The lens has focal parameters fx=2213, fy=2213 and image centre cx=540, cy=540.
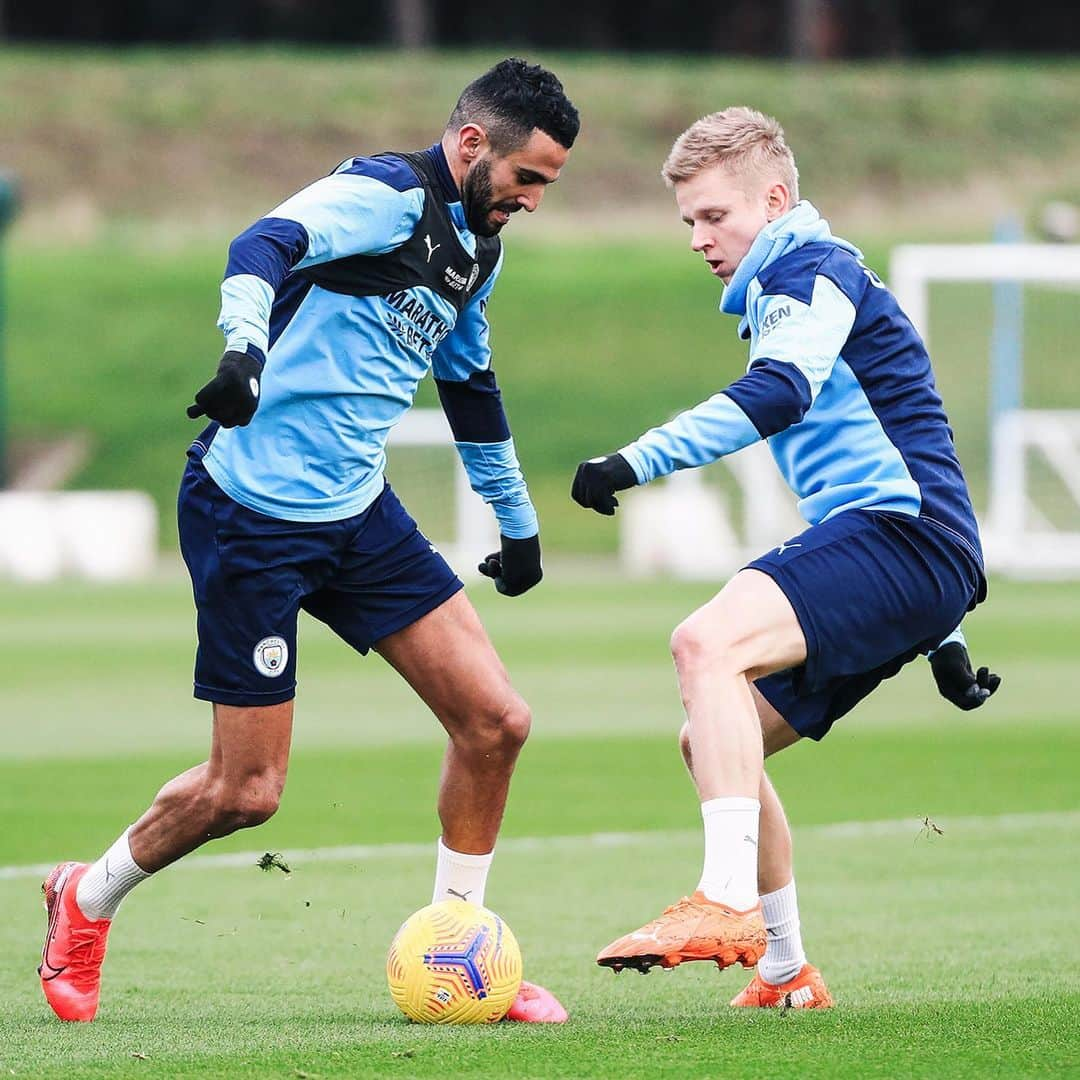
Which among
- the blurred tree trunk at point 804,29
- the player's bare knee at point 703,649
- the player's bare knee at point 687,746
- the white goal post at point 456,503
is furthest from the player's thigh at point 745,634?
the blurred tree trunk at point 804,29

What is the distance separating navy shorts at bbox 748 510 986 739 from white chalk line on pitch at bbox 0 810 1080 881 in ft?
11.6

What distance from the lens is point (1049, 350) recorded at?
97.8ft

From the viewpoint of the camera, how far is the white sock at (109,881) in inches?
239

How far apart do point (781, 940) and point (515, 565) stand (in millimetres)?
1501

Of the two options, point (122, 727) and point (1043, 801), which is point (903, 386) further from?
point (122, 727)

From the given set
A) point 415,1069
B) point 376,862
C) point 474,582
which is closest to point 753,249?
point 415,1069

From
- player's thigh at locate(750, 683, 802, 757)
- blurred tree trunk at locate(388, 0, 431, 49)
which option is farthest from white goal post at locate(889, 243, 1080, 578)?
blurred tree trunk at locate(388, 0, 431, 49)

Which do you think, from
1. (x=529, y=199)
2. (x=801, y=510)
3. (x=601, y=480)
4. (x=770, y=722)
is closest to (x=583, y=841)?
(x=770, y=722)

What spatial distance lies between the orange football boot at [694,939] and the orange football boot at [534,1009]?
0.79 meters

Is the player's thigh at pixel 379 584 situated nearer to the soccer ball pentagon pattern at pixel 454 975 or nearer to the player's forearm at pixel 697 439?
the soccer ball pentagon pattern at pixel 454 975

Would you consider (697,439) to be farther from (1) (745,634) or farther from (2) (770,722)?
(2) (770,722)

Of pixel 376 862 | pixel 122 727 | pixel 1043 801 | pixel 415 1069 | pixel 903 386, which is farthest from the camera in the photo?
pixel 122 727

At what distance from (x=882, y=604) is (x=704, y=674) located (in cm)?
52

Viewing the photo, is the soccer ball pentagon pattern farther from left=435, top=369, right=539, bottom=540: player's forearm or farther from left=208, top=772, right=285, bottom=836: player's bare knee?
left=435, top=369, right=539, bottom=540: player's forearm
